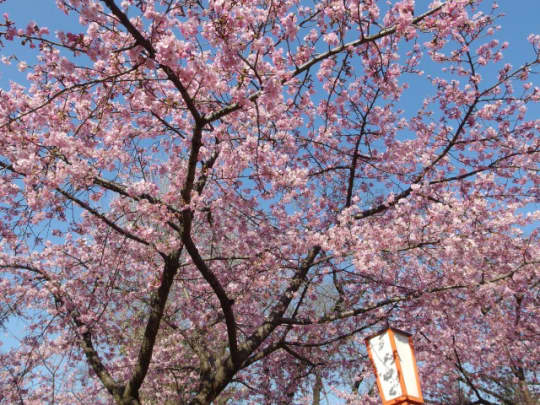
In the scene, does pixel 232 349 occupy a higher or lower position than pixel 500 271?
lower

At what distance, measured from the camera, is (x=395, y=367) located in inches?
105

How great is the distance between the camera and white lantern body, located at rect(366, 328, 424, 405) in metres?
2.60

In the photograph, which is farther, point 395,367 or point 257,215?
point 257,215

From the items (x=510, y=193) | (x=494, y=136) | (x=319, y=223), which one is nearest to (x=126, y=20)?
(x=319, y=223)

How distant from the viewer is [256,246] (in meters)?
6.56

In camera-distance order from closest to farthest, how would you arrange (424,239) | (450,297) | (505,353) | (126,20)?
(126,20), (424,239), (450,297), (505,353)

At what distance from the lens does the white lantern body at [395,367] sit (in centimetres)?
260

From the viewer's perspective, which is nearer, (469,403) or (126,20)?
(126,20)

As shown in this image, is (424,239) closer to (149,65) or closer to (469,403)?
(149,65)

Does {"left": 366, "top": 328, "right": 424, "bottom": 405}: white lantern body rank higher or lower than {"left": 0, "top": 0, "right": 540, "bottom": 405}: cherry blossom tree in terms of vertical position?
lower

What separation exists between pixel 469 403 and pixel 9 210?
30.1 ft

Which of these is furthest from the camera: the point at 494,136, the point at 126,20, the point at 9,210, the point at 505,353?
the point at 505,353

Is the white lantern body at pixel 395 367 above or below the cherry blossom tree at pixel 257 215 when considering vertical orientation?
below

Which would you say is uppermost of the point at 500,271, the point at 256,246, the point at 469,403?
the point at 256,246
